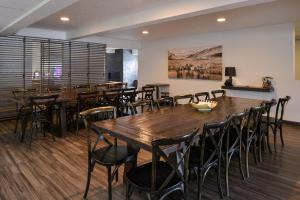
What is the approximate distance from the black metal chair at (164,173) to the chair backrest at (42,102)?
261 cm

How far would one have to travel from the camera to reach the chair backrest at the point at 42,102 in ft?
12.8

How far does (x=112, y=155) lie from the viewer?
235 centimetres

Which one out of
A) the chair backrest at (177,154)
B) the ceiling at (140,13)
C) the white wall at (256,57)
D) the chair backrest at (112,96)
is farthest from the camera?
the white wall at (256,57)

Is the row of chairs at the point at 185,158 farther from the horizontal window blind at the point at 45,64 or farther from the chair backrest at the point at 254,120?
the horizontal window blind at the point at 45,64

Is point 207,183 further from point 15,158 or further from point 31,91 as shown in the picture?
point 31,91

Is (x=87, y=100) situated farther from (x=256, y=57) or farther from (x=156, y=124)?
(x=256, y=57)

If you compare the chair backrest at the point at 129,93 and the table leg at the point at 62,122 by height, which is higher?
the chair backrest at the point at 129,93

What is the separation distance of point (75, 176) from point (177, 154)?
158 centimetres

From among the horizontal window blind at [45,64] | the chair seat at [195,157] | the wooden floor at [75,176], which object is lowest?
the wooden floor at [75,176]

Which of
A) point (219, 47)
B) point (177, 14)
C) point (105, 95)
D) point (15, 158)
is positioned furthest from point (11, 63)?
point (219, 47)

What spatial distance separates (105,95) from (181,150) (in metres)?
3.18

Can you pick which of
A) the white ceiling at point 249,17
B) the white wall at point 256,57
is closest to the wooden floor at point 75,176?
the white wall at point 256,57

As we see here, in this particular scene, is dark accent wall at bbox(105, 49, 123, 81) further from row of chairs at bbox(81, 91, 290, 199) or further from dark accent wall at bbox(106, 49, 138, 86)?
row of chairs at bbox(81, 91, 290, 199)

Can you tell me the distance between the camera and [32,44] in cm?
641
